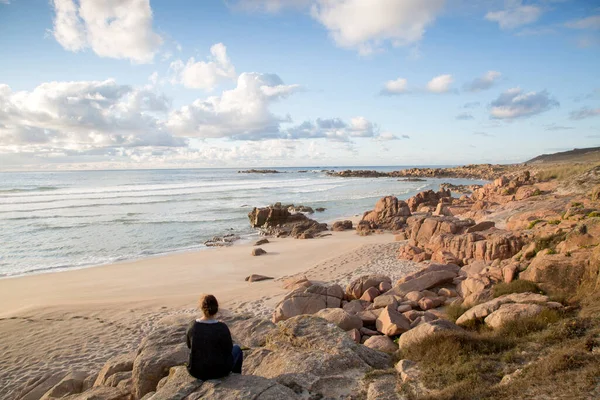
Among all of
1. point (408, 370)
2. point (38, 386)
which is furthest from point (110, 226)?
point (408, 370)

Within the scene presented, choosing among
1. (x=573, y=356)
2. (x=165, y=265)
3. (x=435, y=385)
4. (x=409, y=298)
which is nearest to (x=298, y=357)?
(x=435, y=385)

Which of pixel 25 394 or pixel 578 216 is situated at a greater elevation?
pixel 578 216

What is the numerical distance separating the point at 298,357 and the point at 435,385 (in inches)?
91.2

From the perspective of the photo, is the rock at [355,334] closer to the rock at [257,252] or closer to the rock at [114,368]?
the rock at [114,368]

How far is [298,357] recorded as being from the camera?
6.59 m

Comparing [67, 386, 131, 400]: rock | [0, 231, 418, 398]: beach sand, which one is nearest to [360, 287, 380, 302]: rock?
[0, 231, 418, 398]: beach sand

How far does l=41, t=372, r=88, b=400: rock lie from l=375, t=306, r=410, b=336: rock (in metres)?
6.82

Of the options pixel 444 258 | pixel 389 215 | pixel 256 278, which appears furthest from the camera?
pixel 389 215

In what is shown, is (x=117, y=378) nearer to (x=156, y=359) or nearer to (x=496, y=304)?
(x=156, y=359)

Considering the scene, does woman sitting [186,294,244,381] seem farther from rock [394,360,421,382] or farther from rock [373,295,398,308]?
rock [373,295,398,308]

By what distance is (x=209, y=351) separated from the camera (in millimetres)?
5105

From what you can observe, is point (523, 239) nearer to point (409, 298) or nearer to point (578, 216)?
point (578, 216)

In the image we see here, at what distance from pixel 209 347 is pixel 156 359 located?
2470 mm

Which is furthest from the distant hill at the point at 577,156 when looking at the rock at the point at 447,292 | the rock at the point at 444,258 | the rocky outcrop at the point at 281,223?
the rock at the point at 447,292
